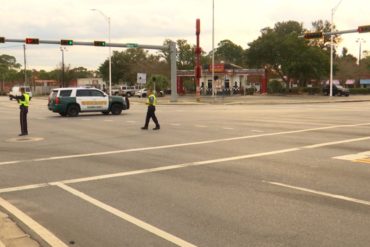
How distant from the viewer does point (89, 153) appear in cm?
1280

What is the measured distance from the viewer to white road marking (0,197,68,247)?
562cm

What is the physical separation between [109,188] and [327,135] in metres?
9.76

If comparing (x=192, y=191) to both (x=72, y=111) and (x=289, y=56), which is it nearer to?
(x=72, y=111)

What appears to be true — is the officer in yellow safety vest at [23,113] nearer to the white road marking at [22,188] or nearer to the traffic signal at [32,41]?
the white road marking at [22,188]

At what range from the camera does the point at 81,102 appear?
2922 cm

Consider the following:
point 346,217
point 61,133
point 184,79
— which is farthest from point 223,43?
point 346,217

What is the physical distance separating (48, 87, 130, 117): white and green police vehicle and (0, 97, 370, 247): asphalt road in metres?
13.6

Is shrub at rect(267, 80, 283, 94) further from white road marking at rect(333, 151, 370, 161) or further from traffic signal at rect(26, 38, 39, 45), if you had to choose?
white road marking at rect(333, 151, 370, 161)

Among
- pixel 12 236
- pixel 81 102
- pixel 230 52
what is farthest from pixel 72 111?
pixel 230 52

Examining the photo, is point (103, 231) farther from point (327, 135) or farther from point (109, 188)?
point (327, 135)

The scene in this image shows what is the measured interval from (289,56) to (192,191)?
6889 cm

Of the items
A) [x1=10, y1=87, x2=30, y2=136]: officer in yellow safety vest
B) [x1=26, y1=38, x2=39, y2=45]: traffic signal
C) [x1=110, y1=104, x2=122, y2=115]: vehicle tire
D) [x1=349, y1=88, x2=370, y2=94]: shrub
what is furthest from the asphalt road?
[x1=349, y1=88, x2=370, y2=94]: shrub

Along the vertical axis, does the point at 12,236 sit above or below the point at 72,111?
below

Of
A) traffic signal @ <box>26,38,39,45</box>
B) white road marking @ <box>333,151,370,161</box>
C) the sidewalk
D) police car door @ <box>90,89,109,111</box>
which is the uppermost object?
traffic signal @ <box>26,38,39,45</box>
